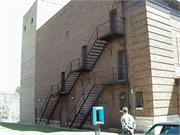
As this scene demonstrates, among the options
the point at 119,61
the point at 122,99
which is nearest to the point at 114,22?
the point at 119,61

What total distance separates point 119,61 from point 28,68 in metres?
23.1

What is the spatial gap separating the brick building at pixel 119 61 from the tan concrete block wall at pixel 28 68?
29.5 feet

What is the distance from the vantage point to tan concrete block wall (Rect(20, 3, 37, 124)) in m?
→ 33.3

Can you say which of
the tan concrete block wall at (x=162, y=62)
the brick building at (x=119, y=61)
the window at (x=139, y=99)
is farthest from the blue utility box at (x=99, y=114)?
the window at (x=139, y=99)

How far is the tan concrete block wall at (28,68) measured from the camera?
33312 mm

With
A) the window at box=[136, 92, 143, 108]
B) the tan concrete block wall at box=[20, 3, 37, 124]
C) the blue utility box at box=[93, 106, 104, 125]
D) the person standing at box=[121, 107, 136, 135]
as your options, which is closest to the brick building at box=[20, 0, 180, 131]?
the window at box=[136, 92, 143, 108]

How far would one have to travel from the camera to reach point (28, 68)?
116 ft

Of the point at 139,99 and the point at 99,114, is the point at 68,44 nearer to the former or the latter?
the point at 139,99

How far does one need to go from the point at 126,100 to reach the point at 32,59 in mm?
22696

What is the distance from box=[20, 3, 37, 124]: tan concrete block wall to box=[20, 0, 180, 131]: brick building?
29.5 ft

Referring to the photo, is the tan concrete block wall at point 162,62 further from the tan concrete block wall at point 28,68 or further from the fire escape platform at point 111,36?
the tan concrete block wall at point 28,68

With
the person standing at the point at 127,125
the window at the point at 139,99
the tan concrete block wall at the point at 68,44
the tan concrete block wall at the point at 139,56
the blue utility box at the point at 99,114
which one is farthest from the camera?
the tan concrete block wall at the point at 68,44

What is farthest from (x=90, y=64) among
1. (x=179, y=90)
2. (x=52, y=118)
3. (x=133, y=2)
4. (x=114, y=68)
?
(x=52, y=118)

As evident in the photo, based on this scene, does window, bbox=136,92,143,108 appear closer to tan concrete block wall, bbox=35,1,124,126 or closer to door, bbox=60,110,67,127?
tan concrete block wall, bbox=35,1,124,126
